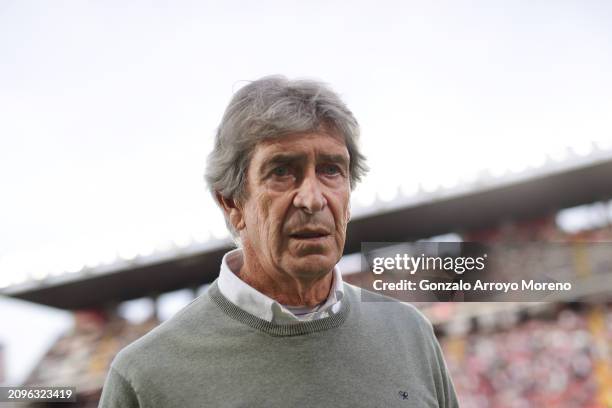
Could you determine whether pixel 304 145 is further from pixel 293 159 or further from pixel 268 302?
pixel 268 302

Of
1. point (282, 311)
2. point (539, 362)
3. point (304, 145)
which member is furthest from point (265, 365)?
point (539, 362)

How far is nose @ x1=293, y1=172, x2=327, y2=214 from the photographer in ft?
2.78

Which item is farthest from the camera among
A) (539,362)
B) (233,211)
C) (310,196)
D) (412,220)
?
(412,220)

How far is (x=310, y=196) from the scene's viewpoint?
0.85 meters

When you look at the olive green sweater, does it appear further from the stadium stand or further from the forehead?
the stadium stand

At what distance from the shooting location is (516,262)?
56.7 inches

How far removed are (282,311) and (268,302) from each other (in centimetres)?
2

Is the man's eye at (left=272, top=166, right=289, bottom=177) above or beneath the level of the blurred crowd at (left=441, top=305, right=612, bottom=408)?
above

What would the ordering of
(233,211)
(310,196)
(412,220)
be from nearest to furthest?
(310,196), (233,211), (412,220)

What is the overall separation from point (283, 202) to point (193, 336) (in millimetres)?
213

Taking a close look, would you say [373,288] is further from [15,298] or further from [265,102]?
[15,298]

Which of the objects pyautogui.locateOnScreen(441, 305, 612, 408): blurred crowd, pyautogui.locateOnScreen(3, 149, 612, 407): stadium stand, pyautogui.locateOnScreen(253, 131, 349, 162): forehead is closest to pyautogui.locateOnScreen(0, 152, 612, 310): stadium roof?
pyautogui.locateOnScreen(3, 149, 612, 407): stadium stand

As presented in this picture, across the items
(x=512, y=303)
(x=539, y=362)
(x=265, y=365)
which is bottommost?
(x=539, y=362)

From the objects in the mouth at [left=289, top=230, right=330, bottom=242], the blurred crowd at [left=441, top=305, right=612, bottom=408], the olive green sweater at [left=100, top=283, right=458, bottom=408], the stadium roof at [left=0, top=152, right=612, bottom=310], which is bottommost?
the blurred crowd at [left=441, top=305, right=612, bottom=408]
